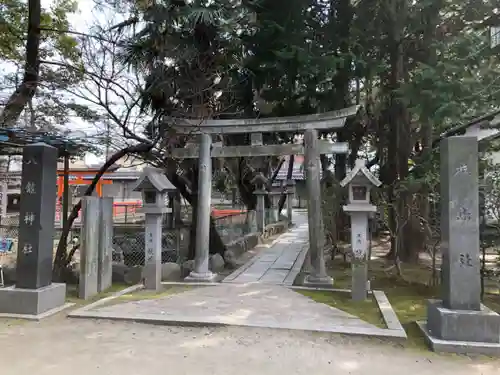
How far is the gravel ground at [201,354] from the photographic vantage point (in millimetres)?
4359

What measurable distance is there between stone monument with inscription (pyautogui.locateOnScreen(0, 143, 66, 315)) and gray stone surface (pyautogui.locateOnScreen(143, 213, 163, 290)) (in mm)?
1749

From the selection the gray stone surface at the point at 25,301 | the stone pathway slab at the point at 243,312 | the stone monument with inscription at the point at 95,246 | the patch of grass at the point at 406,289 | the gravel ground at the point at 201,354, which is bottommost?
the patch of grass at the point at 406,289

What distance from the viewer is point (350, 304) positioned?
23.3 ft

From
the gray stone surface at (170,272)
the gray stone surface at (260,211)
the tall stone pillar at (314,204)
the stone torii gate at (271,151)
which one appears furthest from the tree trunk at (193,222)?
the gray stone surface at (260,211)

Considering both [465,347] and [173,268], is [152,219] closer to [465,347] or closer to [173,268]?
[173,268]

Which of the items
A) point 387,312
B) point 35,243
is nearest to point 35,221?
point 35,243

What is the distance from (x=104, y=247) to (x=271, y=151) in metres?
4.19

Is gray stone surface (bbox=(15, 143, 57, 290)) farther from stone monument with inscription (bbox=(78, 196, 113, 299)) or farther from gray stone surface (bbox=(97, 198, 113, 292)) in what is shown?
gray stone surface (bbox=(97, 198, 113, 292))

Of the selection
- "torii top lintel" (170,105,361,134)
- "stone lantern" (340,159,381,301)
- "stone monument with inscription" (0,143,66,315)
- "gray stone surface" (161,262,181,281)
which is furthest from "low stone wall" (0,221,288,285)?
"stone lantern" (340,159,381,301)

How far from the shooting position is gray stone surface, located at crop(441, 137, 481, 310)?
5211 millimetres

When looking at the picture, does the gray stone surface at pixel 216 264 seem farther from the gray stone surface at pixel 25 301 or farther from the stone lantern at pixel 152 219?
the gray stone surface at pixel 25 301

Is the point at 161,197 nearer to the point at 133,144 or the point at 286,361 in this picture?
the point at 133,144

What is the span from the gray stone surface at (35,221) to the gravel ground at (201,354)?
889 millimetres

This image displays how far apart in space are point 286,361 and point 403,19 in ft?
→ 28.8
